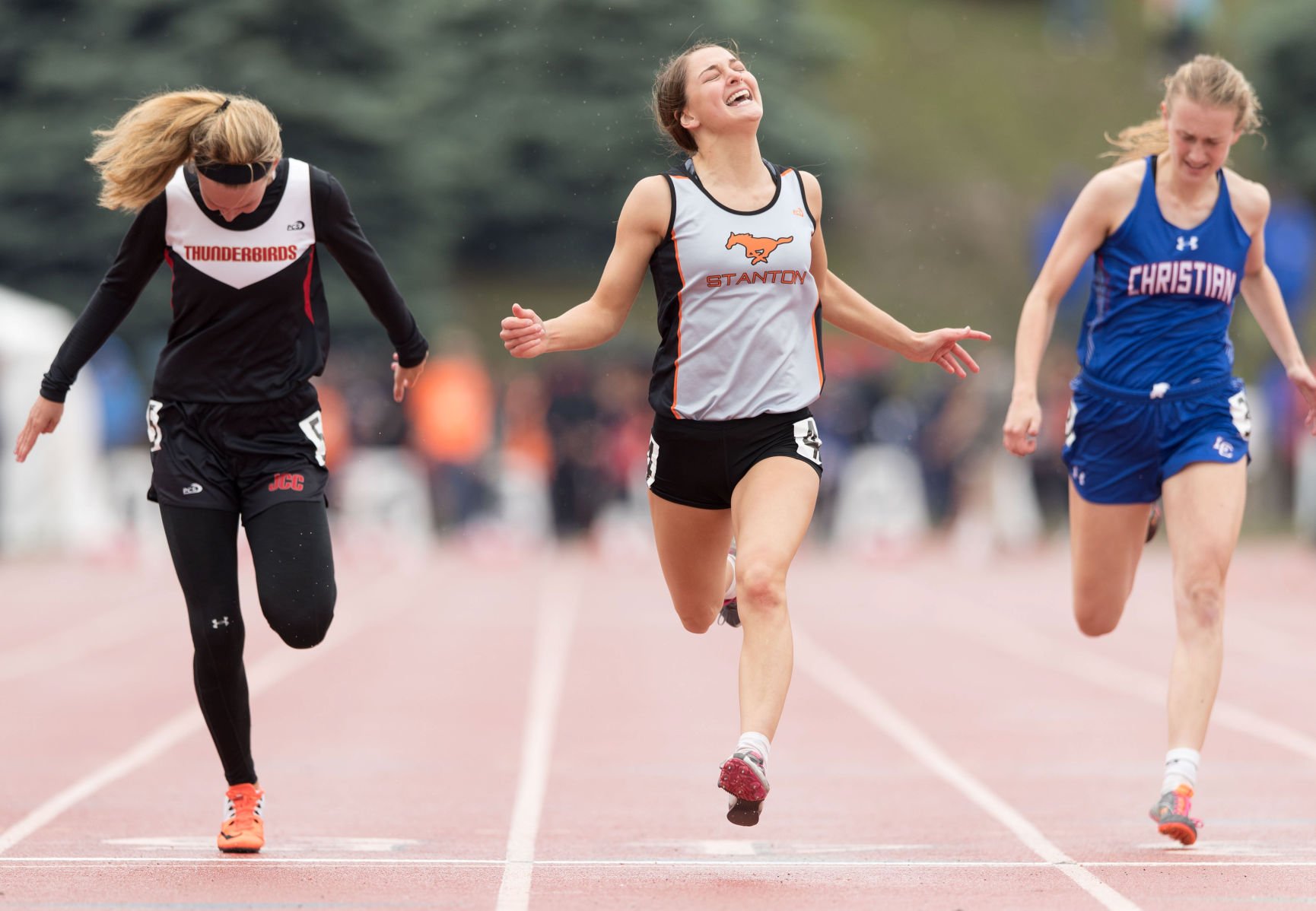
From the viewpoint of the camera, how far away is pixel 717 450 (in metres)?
5.82

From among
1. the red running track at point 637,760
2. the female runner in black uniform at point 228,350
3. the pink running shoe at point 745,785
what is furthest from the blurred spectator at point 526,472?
the pink running shoe at point 745,785

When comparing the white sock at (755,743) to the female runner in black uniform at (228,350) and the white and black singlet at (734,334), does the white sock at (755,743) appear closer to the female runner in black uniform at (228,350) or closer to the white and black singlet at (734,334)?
the white and black singlet at (734,334)

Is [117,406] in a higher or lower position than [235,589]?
higher

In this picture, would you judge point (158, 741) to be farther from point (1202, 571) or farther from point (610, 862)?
point (1202, 571)

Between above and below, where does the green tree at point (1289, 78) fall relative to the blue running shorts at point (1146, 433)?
above

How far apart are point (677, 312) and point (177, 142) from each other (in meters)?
1.43

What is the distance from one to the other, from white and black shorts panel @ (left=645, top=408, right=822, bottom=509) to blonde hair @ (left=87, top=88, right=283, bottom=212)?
134cm

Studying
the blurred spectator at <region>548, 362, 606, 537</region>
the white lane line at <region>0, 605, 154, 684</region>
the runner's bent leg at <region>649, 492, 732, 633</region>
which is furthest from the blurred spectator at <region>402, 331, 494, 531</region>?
the runner's bent leg at <region>649, 492, 732, 633</region>

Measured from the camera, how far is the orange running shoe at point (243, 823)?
5863 millimetres

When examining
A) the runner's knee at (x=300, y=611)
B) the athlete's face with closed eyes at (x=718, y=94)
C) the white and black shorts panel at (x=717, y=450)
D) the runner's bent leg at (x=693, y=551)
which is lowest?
the runner's knee at (x=300, y=611)

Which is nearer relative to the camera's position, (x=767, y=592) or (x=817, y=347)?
(x=767, y=592)

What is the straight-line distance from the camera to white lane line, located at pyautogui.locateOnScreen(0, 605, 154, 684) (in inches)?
511

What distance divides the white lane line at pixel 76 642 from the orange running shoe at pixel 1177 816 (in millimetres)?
8001

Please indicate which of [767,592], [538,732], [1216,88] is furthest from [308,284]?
[538,732]
